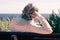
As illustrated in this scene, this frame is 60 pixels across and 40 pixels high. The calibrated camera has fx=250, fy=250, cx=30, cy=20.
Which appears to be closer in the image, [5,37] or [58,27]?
[5,37]

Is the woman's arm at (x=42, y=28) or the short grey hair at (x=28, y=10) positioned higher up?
the short grey hair at (x=28, y=10)

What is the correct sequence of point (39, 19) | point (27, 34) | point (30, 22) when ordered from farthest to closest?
Answer: point (39, 19), point (30, 22), point (27, 34)

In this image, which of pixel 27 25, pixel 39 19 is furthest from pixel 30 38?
pixel 39 19

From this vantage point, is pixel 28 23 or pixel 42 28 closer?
pixel 28 23

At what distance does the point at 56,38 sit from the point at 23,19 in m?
→ 0.69

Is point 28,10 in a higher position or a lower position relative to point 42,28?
higher

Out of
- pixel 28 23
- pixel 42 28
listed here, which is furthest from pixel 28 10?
pixel 42 28

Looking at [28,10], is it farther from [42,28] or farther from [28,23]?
[42,28]

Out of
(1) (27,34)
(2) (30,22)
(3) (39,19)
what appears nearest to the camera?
(1) (27,34)

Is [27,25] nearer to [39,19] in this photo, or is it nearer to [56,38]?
[39,19]

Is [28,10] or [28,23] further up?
[28,10]

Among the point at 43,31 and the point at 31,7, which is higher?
the point at 31,7

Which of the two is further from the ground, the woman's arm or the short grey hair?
the short grey hair

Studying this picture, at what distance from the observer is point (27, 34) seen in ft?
8.74
